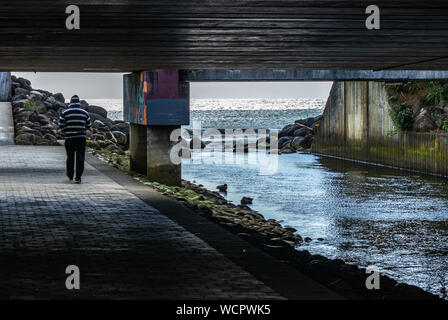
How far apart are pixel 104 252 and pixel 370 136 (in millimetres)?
30398

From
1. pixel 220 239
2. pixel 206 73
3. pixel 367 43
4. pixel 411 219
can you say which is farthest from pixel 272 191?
pixel 220 239

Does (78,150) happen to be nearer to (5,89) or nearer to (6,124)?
(6,124)

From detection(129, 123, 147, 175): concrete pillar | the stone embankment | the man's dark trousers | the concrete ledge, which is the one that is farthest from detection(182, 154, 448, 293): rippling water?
the concrete ledge

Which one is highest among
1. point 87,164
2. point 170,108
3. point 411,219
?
point 170,108

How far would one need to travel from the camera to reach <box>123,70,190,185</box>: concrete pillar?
81.6ft

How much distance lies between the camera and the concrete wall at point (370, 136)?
1253 inches

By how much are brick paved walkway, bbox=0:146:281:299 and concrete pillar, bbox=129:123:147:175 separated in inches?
465

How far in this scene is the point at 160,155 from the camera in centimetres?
2577

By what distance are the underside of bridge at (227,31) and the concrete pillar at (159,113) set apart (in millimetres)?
7730

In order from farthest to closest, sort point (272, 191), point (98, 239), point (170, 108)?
point (272, 191) → point (170, 108) → point (98, 239)
